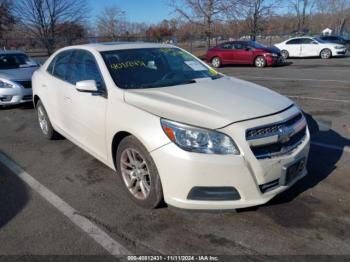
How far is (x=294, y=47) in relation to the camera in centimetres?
2217

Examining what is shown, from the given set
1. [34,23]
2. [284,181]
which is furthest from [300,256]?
[34,23]

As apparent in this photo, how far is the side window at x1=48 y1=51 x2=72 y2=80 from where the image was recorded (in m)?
4.86

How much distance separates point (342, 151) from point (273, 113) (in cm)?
231

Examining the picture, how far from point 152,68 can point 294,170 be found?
6.72ft

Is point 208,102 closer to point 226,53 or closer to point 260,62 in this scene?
point 260,62

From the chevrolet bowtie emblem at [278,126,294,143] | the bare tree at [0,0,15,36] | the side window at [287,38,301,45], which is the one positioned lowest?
the chevrolet bowtie emblem at [278,126,294,143]

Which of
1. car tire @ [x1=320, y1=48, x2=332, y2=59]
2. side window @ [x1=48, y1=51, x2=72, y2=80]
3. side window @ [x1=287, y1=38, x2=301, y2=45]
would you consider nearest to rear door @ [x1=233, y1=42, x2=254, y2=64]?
side window @ [x1=287, y1=38, x2=301, y2=45]

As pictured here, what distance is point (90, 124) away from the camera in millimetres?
3938

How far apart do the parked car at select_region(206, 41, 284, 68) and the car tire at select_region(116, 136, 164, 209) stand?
50.3 ft

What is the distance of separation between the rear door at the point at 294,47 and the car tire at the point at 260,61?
5.67 meters

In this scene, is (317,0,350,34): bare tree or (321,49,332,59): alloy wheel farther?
(317,0,350,34): bare tree

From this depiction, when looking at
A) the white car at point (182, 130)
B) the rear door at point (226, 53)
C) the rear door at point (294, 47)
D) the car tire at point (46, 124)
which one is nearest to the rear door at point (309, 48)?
the rear door at point (294, 47)

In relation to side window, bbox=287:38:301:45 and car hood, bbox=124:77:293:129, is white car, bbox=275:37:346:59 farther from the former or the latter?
car hood, bbox=124:77:293:129

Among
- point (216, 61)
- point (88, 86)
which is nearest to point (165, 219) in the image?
point (88, 86)
